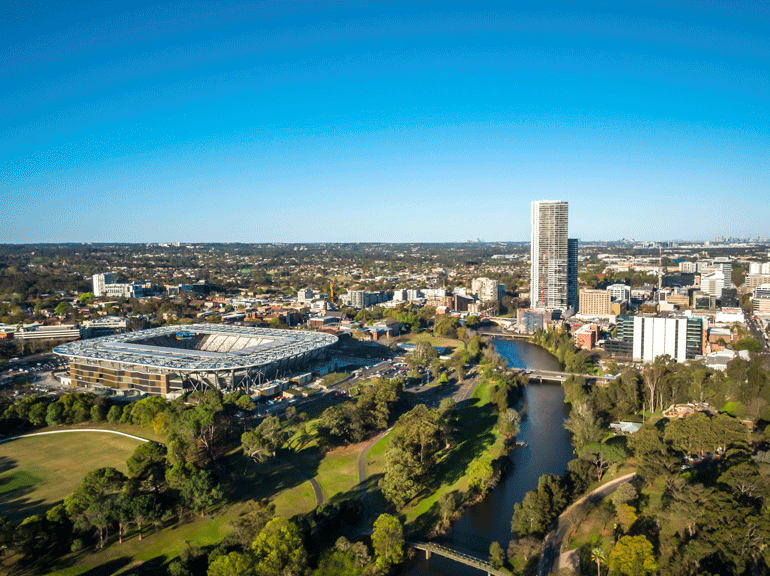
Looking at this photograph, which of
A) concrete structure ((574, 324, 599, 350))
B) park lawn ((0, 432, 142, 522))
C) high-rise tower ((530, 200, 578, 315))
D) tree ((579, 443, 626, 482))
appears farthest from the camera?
high-rise tower ((530, 200, 578, 315))

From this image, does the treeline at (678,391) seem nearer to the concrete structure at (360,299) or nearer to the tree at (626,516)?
the tree at (626,516)

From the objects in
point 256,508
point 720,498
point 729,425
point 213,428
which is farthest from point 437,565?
point 729,425

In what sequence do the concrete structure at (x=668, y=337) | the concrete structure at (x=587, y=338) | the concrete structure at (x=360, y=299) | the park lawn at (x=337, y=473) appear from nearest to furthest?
the park lawn at (x=337, y=473) < the concrete structure at (x=668, y=337) < the concrete structure at (x=587, y=338) < the concrete structure at (x=360, y=299)

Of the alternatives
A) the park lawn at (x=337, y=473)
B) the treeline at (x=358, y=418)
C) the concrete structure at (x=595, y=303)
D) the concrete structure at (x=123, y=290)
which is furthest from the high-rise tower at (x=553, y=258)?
the concrete structure at (x=123, y=290)

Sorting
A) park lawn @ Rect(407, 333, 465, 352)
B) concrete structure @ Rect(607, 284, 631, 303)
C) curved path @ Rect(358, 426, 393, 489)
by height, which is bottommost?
park lawn @ Rect(407, 333, 465, 352)

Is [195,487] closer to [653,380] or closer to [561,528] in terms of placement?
[561,528]

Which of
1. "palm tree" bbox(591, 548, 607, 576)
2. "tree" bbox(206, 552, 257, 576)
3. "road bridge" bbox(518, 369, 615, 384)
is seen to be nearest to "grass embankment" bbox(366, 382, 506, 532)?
"palm tree" bbox(591, 548, 607, 576)

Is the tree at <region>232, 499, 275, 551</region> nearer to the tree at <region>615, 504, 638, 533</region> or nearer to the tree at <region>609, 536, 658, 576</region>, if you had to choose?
the tree at <region>609, 536, 658, 576</region>

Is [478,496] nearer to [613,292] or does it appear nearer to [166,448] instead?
[166,448]
